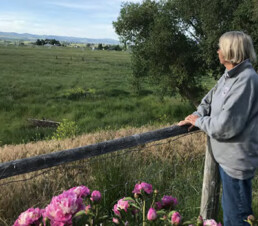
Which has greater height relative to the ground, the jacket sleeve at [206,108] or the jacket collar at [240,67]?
the jacket collar at [240,67]

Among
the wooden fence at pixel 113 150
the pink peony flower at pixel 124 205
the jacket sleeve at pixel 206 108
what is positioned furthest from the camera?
the jacket sleeve at pixel 206 108

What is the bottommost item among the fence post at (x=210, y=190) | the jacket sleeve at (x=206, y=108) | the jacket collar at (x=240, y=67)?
the fence post at (x=210, y=190)

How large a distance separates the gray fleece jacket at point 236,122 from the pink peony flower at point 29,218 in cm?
158

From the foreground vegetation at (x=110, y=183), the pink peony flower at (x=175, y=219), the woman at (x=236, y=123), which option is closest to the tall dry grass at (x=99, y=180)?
the foreground vegetation at (x=110, y=183)

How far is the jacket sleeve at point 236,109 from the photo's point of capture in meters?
2.38

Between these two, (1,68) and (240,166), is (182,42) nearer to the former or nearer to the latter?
(240,166)

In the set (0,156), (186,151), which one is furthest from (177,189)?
(0,156)

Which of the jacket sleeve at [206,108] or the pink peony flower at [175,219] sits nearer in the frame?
the pink peony flower at [175,219]

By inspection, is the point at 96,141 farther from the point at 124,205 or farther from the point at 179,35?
the point at 179,35

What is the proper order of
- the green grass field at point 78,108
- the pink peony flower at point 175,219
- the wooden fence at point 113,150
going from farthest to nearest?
the green grass field at point 78,108
the wooden fence at point 113,150
the pink peony flower at point 175,219

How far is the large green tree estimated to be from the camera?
14.8m

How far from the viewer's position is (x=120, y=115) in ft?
67.0

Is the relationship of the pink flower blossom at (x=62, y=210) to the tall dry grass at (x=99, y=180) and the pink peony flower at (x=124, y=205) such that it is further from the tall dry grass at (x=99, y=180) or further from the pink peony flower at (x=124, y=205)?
the tall dry grass at (x=99, y=180)

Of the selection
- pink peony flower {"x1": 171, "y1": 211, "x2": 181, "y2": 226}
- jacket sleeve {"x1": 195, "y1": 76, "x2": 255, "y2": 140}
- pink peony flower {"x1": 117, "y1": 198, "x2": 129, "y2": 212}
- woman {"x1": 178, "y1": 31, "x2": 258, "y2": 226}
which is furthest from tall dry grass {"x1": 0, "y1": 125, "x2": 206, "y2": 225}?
pink peony flower {"x1": 171, "y1": 211, "x2": 181, "y2": 226}
